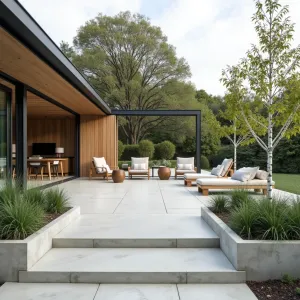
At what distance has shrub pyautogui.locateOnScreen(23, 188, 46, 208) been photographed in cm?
484

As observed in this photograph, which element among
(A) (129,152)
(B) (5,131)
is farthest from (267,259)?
(A) (129,152)

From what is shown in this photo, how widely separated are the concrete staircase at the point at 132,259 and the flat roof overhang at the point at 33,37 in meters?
2.80

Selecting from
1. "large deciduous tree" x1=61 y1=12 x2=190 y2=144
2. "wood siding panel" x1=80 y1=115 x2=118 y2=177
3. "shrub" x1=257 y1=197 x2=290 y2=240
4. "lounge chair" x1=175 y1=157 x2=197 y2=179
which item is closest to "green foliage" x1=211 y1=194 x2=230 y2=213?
"shrub" x1=257 y1=197 x2=290 y2=240

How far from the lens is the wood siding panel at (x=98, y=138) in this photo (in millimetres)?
15047

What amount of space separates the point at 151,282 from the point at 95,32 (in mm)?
24897

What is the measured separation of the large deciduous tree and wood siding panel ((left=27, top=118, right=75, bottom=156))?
8896 mm

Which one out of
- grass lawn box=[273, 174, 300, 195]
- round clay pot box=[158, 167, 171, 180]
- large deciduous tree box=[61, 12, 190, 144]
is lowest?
grass lawn box=[273, 174, 300, 195]

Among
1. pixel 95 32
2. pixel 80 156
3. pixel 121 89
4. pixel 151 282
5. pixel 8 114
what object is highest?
pixel 95 32

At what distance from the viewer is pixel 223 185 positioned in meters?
8.87

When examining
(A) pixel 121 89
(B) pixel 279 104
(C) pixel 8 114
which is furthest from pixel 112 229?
(A) pixel 121 89

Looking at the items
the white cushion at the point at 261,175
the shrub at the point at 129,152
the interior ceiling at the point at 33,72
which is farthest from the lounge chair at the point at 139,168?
the shrub at the point at 129,152

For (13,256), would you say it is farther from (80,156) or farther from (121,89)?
(121,89)

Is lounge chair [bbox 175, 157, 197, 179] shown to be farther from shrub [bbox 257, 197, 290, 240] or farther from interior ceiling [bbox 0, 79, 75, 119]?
shrub [bbox 257, 197, 290, 240]

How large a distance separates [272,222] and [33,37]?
4.08m
